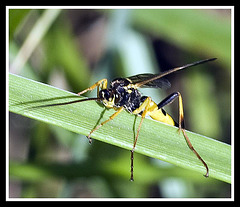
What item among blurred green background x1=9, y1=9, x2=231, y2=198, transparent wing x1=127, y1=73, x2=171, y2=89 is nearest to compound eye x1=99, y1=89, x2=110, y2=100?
transparent wing x1=127, y1=73, x2=171, y2=89

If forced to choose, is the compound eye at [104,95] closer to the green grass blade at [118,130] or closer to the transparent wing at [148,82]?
the green grass blade at [118,130]

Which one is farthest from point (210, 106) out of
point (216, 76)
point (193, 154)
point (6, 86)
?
point (6, 86)

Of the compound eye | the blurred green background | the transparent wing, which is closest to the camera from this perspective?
the compound eye

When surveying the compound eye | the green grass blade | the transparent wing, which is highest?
the transparent wing

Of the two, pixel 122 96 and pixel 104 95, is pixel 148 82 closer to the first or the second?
pixel 122 96

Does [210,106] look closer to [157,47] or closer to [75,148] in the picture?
[157,47]

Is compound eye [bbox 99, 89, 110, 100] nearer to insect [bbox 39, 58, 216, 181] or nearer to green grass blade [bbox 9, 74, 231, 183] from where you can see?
insect [bbox 39, 58, 216, 181]

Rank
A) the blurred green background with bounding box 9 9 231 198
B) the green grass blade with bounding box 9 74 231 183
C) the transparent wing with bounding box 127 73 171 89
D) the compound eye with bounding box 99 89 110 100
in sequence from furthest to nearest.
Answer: the blurred green background with bounding box 9 9 231 198
the transparent wing with bounding box 127 73 171 89
the compound eye with bounding box 99 89 110 100
the green grass blade with bounding box 9 74 231 183
